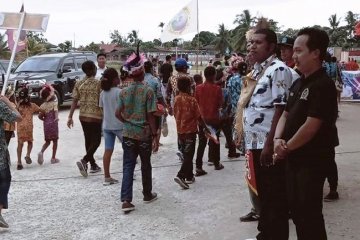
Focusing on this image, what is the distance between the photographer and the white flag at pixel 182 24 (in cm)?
1201

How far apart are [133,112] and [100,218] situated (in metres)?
1.22

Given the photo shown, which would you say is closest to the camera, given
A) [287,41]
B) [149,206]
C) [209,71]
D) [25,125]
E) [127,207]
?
[287,41]

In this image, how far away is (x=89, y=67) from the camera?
7184 mm

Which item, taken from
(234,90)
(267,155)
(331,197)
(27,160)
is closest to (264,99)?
(267,155)

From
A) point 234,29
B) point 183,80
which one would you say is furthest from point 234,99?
point 234,29

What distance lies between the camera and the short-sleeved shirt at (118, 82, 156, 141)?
5.39 metres

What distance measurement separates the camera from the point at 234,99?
7879 millimetres

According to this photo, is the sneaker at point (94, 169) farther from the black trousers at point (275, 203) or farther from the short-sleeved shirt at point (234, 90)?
the black trousers at point (275, 203)

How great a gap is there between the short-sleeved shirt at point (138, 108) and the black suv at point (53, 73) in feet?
31.7

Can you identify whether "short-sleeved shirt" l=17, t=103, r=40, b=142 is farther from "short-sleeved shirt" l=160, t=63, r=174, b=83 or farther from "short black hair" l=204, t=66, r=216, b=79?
"short black hair" l=204, t=66, r=216, b=79

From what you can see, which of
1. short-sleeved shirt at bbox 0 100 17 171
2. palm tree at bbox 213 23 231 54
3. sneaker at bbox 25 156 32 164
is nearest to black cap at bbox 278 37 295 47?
short-sleeved shirt at bbox 0 100 17 171

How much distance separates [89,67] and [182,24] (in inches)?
221

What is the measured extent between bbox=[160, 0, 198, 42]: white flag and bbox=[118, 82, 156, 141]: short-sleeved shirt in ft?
22.4

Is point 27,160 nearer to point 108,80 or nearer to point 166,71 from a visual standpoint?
point 108,80
